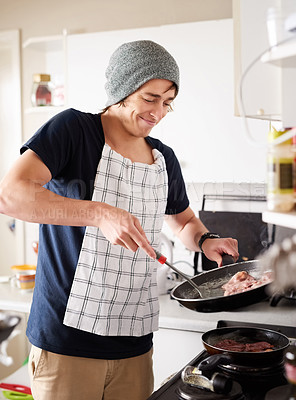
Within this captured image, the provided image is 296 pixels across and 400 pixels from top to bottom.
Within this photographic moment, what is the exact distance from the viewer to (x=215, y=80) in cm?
211

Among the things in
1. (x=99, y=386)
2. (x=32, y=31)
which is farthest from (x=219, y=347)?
(x=32, y=31)

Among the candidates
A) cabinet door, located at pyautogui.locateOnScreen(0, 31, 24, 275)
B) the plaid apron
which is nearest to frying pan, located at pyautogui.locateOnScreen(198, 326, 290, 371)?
the plaid apron

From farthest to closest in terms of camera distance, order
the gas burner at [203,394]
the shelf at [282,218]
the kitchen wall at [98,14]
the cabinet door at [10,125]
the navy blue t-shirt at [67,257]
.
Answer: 1. the cabinet door at [10,125]
2. the kitchen wall at [98,14]
3. the navy blue t-shirt at [67,257]
4. the gas burner at [203,394]
5. the shelf at [282,218]

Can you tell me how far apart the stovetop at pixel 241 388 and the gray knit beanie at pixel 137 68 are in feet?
2.30

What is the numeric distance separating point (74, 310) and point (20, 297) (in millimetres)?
849

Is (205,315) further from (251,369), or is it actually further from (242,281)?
(251,369)

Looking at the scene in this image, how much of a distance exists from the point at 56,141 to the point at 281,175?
1.91 feet

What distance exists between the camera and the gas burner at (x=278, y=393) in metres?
0.97

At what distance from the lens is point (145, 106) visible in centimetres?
134

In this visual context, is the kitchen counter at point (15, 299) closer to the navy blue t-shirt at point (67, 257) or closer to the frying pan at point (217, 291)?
the navy blue t-shirt at point (67, 257)

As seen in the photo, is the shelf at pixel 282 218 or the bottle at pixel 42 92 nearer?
the shelf at pixel 282 218

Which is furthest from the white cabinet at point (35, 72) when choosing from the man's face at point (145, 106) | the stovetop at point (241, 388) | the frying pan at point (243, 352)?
the stovetop at point (241, 388)

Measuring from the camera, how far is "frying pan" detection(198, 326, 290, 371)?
3.59 feet

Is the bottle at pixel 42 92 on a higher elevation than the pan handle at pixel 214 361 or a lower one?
higher
